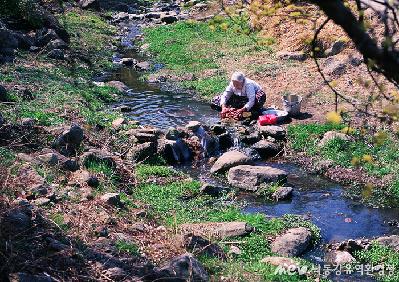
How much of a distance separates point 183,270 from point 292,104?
7.21 metres

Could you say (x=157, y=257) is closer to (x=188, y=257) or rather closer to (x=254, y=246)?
(x=188, y=257)

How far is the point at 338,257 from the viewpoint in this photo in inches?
271

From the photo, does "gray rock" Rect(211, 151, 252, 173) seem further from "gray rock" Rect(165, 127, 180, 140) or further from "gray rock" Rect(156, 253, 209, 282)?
"gray rock" Rect(156, 253, 209, 282)

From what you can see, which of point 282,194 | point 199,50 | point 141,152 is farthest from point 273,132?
point 199,50

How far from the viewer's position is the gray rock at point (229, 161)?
9758mm

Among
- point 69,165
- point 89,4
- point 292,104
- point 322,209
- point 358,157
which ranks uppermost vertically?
point 89,4

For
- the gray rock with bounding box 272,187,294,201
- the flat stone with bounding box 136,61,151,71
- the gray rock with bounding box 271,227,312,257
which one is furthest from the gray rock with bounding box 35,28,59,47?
the gray rock with bounding box 271,227,312,257

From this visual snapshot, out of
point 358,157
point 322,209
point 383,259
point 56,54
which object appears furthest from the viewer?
point 56,54

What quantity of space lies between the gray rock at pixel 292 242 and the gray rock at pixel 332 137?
3.33 metres

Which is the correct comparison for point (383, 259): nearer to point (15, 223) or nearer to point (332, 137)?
point (332, 137)

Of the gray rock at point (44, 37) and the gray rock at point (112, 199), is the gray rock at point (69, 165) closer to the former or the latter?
the gray rock at point (112, 199)

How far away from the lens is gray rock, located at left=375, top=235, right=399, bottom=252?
7043 mm

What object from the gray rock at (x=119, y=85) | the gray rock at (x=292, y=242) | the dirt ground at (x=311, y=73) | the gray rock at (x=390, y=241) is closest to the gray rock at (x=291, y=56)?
the dirt ground at (x=311, y=73)

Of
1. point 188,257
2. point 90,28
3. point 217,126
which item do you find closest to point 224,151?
point 217,126
